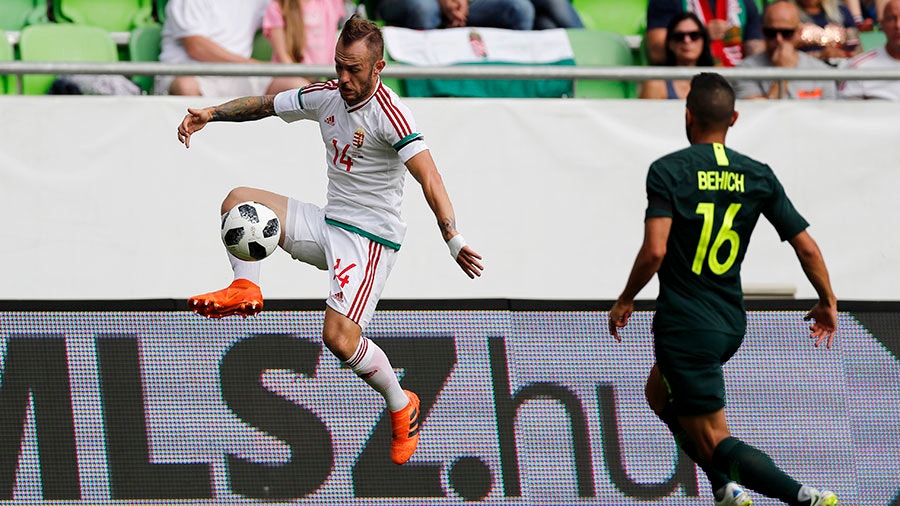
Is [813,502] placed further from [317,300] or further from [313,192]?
[313,192]

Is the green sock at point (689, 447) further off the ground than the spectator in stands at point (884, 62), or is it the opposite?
the spectator in stands at point (884, 62)

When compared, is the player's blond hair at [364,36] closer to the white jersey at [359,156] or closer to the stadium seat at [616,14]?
the white jersey at [359,156]

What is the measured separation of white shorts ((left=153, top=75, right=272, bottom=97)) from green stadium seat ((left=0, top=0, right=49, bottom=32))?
1.51m

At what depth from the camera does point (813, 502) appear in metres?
5.71

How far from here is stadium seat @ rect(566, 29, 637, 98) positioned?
1008 cm

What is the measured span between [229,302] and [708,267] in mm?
2181

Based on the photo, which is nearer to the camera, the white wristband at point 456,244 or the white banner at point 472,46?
the white wristband at point 456,244

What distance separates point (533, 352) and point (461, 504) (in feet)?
3.03

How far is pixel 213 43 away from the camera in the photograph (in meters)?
9.38

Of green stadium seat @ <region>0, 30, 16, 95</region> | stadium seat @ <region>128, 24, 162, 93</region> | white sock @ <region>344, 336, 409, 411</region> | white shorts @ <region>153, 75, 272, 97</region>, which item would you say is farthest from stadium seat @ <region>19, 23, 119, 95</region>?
white sock @ <region>344, 336, 409, 411</region>

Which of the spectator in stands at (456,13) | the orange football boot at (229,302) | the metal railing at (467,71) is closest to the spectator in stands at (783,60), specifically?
the metal railing at (467,71)

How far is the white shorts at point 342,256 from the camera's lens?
663cm

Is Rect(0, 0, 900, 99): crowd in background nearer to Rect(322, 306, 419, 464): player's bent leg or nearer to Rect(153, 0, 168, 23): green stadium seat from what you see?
Rect(153, 0, 168, 23): green stadium seat

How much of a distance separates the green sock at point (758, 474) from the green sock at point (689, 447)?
8.2 inches
